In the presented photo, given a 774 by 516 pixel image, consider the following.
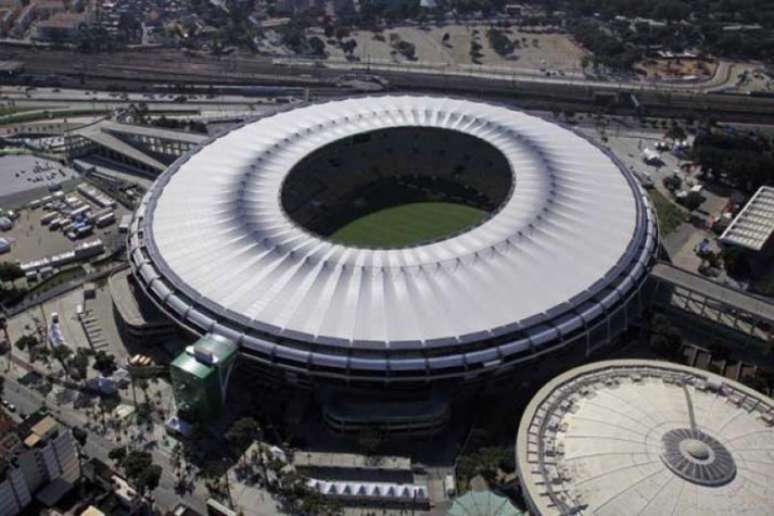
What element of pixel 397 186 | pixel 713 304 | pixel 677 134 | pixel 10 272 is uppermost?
pixel 677 134

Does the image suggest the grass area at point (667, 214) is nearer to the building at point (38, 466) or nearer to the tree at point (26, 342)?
the building at point (38, 466)

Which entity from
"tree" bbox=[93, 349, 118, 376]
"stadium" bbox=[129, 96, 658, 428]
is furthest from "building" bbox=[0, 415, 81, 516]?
"stadium" bbox=[129, 96, 658, 428]

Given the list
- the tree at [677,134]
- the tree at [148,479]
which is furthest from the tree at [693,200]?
the tree at [148,479]

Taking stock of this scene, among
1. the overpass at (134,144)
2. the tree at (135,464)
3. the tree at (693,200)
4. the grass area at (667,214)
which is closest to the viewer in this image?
the tree at (135,464)

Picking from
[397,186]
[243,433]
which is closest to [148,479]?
[243,433]

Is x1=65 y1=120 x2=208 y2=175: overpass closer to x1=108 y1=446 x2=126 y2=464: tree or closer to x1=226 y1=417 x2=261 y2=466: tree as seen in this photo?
x1=108 y1=446 x2=126 y2=464: tree

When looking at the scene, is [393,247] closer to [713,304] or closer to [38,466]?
[713,304]

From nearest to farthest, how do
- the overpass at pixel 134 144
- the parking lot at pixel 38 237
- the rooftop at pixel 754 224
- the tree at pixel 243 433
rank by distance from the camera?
the tree at pixel 243 433, the rooftop at pixel 754 224, the parking lot at pixel 38 237, the overpass at pixel 134 144
